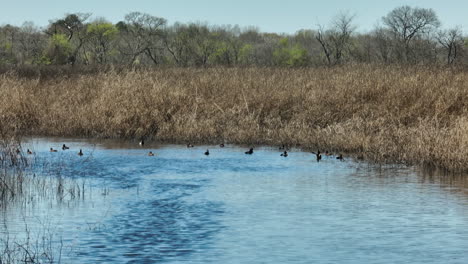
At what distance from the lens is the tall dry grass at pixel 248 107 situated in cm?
2612

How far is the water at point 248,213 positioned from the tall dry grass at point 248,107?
14.7 feet

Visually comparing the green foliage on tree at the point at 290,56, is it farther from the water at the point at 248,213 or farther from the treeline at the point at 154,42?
the water at the point at 248,213

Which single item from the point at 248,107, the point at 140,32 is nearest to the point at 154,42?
the point at 140,32

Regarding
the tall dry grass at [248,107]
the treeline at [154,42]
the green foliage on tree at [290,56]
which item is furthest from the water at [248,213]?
the green foliage on tree at [290,56]

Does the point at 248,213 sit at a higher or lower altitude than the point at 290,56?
lower

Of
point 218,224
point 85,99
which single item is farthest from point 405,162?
point 85,99

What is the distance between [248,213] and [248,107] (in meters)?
14.3

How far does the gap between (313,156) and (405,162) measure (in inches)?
118

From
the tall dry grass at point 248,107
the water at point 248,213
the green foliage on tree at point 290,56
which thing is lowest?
the water at point 248,213

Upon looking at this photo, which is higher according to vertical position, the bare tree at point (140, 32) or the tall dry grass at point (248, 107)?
the bare tree at point (140, 32)

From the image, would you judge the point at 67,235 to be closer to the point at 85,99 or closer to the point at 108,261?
the point at 108,261

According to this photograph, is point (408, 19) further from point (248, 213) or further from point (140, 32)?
point (248, 213)

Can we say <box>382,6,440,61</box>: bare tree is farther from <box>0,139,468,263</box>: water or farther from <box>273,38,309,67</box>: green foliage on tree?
<box>0,139,468,263</box>: water

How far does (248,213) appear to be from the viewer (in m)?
14.6
